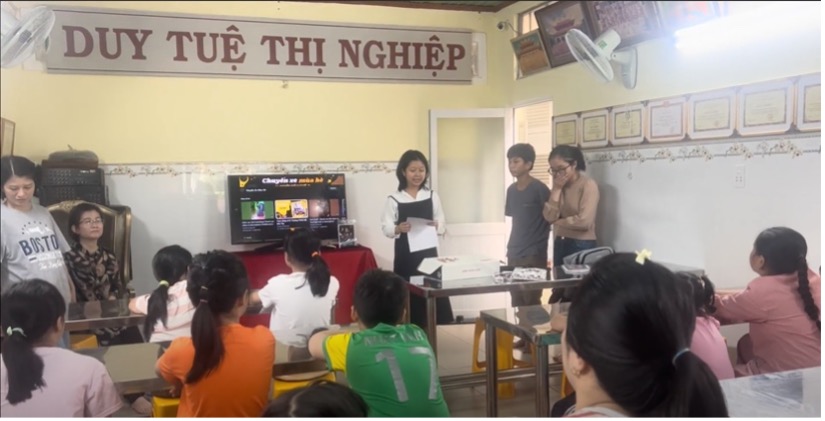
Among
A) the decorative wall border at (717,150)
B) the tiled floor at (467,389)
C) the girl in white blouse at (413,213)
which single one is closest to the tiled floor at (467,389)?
the tiled floor at (467,389)

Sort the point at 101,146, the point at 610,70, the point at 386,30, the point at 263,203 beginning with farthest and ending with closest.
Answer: the point at 263,203 → the point at 101,146 → the point at 610,70 → the point at 386,30

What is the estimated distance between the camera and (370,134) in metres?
2.29

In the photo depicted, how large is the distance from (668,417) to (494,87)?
5.13 ft

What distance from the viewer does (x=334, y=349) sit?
1193mm

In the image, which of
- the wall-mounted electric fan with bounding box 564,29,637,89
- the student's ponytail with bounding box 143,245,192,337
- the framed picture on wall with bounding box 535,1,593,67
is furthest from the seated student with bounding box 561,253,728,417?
the framed picture on wall with bounding box 535,1,593,67

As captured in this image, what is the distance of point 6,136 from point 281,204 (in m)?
1.50

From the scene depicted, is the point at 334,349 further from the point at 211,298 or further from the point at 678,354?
the point at 678,354

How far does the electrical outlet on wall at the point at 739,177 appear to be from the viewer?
189 centimetres

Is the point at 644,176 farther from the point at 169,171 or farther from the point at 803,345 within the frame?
the point at 169,171

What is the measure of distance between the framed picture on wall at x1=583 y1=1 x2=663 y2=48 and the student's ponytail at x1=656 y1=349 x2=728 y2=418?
4.85 feet

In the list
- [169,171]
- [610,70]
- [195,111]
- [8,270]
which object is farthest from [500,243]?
[8,270]

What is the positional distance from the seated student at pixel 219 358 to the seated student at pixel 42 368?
129 millimetres

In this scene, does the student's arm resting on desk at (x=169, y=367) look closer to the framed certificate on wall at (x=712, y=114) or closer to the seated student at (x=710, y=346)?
the seated student at (x=710, y=346)

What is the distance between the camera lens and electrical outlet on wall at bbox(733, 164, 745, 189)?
1887 mm
